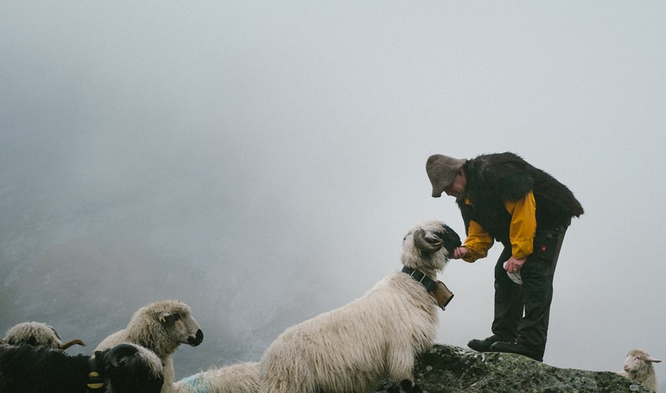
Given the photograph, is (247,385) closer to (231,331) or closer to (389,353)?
(389,353)

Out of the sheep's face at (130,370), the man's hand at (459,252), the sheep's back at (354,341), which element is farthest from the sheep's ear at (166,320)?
the man's hand at (459,252)

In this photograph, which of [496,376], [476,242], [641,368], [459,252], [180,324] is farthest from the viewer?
[641,368]

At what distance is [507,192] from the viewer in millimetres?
6926

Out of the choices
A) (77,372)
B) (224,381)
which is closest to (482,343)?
(224,381)

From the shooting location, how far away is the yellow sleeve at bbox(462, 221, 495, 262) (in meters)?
7.59

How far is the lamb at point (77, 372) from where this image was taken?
5598 mm

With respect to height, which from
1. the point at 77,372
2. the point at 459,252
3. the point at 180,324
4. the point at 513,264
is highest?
the point at 459,252

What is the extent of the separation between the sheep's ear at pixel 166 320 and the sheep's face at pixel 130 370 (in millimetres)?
2079

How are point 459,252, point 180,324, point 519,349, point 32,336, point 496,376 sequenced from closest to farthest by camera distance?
point 496,376, point 32,336, point 519,349, point 459,252, point 180,324

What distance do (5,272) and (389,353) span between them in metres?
105

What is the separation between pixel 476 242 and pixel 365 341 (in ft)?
7.55

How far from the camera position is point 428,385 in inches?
254

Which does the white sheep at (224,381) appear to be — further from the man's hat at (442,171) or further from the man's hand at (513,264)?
the man's hand at (513,264)

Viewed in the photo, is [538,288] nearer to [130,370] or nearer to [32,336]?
[130,370]
